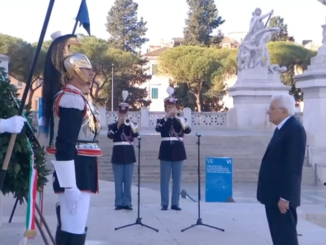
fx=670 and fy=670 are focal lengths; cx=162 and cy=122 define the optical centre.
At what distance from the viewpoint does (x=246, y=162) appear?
71.9ft

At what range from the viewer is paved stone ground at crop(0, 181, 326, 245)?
314 inches

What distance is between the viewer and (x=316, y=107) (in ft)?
62.6

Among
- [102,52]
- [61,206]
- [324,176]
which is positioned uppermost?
[102,52]

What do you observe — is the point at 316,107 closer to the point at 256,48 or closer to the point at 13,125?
the point at 13,125

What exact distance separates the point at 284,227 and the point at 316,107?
1366 cm

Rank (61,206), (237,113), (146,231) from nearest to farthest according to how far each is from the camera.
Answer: (61,206) → (146,231) → (237,113)

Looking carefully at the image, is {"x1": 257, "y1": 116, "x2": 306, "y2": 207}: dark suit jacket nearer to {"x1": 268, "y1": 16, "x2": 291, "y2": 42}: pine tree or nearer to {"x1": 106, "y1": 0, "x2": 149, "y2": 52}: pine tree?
{"x1": 106, "y1": 0, "x2": 149, "y2": 52}: pine tree

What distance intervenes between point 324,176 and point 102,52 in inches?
1720

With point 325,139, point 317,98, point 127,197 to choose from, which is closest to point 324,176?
point 325,139

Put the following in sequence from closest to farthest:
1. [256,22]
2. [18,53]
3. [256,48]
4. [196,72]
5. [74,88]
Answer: [74,88] → [256,48] → [256,22] → [18,53] → [196,72]

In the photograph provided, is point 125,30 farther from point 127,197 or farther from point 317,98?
point 127,197

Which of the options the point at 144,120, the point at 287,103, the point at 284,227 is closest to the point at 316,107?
the point at 287,103

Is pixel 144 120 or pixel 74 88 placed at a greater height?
pixel 74 88

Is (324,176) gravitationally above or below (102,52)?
below
